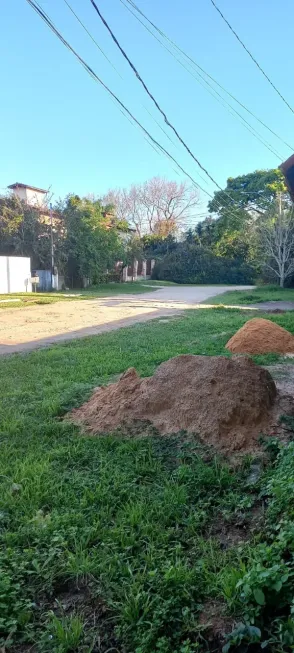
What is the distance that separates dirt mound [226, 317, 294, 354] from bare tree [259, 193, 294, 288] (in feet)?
65.5

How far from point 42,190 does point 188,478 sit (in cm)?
3014

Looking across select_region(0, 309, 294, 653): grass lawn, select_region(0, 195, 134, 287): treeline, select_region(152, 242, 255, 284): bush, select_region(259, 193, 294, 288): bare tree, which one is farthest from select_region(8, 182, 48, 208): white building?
select_region(0, 309, 294, 653): grass lawn

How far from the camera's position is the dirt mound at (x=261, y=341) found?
7473 mm

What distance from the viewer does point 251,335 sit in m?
7.78

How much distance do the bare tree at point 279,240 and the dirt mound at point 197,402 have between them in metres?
24.1

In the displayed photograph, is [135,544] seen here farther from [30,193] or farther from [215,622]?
[30,193]

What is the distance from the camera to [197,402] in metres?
3.80

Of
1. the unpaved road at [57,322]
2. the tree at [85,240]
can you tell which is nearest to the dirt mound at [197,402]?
the unpaved road at [57,322]

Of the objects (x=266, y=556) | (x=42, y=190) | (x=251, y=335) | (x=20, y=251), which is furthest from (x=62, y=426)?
(x=42, y=190)

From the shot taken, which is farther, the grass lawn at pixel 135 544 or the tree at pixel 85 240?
the tree at pixel 85 240

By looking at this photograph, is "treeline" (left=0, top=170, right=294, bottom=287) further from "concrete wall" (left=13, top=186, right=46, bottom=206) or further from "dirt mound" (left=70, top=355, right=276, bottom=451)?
"dirt mound" (left=70, top=355, right=276, bottom=451)

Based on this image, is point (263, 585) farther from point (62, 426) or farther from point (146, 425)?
point (62, 426)

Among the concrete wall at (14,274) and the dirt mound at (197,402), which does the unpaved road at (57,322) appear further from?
the concrete wall at (14,274)

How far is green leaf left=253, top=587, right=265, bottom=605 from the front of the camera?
63.2 inches
